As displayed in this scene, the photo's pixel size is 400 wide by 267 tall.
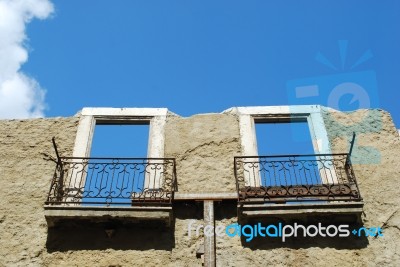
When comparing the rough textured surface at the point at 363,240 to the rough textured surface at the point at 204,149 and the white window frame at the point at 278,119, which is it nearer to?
the white window frame at the point at 278,119

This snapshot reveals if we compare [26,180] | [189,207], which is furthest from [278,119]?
[26,180]

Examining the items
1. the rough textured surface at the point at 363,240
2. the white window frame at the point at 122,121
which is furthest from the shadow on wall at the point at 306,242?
the white window frame at the point at 122,121

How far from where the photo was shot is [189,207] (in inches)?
283

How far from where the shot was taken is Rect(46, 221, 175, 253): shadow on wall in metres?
6.71

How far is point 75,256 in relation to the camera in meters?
6.61

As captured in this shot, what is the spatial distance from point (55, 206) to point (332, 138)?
17.9ft

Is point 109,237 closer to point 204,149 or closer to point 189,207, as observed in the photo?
point 189,207

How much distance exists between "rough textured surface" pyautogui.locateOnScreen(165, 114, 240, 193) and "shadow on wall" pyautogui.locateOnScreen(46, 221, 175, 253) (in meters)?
1.09

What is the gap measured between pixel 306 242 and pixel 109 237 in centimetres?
323

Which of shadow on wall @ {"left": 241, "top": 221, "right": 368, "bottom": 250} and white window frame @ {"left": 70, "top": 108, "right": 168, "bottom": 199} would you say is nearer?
shadow on wall @ {"left": 241, "top": 221, "right": 368, "bottom": 250}

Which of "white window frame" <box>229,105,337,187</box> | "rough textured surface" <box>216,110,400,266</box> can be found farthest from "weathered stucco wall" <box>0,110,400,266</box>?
"white window frame" <box>229,105,337,187</box>

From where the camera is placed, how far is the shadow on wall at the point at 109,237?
671cm

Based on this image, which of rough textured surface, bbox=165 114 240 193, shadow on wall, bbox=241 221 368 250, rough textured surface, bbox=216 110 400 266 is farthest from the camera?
rough textured surface, bbox=165 114 240 193

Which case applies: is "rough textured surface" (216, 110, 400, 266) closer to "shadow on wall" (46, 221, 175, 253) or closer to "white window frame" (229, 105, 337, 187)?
"white window frame" (229, 105, 337, 187)
